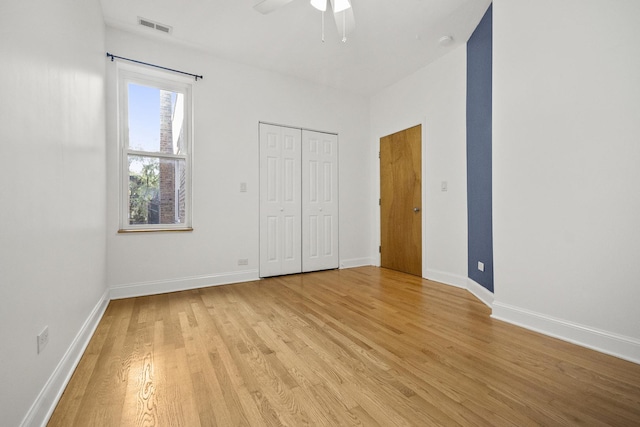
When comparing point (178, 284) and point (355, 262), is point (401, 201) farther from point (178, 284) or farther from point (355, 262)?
point (178, 284)

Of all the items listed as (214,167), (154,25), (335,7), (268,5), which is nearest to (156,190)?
(214,167)

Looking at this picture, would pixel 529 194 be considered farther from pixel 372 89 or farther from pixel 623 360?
pixel 372 89

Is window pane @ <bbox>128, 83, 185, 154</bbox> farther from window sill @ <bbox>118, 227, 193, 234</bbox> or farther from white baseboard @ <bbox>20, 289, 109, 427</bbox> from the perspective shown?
white baseboard @ <bbox>20, 289, 109, 427</bbox>

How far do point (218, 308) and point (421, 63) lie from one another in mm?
4047

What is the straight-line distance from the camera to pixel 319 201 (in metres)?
4.49

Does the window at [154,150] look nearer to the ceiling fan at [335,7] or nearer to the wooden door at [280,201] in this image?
the wooden door at [280,201]

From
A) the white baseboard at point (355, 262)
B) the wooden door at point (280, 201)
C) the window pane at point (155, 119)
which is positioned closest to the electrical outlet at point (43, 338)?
the window pane at point (155, 119)

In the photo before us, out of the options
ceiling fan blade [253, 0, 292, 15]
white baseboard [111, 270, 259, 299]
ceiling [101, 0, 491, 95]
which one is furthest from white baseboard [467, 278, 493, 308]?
ceiling fan blade [253, 0, 292, 15]

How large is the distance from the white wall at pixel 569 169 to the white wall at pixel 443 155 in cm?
97

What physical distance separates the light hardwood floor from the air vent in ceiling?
3.02 metres

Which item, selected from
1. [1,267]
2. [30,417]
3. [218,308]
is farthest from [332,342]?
[1,267]

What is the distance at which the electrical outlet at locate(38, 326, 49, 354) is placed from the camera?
50.8 inches

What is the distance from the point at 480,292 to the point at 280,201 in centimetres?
277

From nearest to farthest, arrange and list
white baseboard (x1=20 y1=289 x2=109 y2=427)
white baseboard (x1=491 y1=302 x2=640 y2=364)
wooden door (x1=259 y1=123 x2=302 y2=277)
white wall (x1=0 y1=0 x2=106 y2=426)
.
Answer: white wall (x1=0 y1=0 x2=106 y2=426), white baseboard (x1=20 y1=289 x2=109 y2=427), white baseboard (x1=491 y1=302 x2=640 y2=364), wooden door (x1=259 y1=123 x2=302 y2=277)
